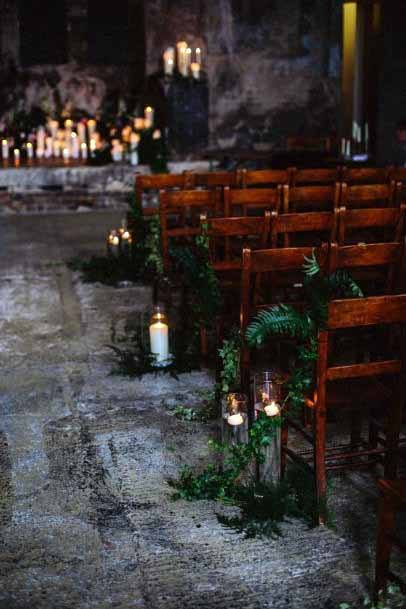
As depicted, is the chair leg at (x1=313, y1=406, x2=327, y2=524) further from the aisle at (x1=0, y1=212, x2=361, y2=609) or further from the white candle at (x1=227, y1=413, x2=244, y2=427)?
the white candle at (x1=227, y1=413, x2=244, y2=427)

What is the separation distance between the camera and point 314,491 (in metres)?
3.53

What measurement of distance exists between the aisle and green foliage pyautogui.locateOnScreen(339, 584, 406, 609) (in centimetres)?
8

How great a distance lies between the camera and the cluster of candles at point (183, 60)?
457 inches

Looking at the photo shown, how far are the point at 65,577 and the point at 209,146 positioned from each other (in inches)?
373

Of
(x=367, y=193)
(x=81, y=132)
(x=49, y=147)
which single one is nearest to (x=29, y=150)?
(x=49, y=147)

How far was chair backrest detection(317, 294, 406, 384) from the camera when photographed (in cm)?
326

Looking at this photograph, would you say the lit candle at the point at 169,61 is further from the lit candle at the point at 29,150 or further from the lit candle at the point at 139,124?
the lit candle at the point at 29,150

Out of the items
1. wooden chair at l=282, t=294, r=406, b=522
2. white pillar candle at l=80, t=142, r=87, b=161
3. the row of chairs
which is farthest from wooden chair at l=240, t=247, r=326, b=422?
white pillar candle at l=80, t=142, r=87, b=161

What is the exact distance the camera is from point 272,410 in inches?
137

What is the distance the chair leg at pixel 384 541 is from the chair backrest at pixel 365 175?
439cm

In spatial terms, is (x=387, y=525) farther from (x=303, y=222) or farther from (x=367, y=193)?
(x=367, y=193)

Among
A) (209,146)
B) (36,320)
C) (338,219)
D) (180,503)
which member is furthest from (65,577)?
(209,146)

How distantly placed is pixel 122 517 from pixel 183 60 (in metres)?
9.00

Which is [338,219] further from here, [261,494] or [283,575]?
[283,575]
